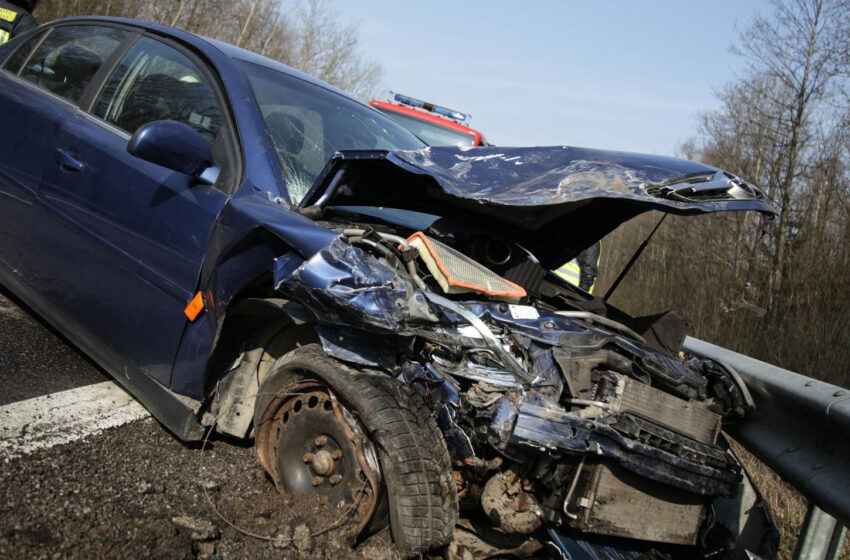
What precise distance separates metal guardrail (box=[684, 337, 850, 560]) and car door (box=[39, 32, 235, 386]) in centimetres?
242

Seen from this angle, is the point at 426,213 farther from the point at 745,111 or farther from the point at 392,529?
the point at 745,111

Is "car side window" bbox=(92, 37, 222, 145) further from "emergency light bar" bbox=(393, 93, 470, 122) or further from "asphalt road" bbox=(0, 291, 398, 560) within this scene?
"emergency light bar" bbox=(393, 93, 470, 122)

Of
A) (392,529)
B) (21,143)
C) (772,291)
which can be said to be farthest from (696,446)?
(772,291)

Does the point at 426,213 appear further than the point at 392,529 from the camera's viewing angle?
Yes

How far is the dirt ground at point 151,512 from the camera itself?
6.77ft

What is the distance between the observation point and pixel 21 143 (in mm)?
3592

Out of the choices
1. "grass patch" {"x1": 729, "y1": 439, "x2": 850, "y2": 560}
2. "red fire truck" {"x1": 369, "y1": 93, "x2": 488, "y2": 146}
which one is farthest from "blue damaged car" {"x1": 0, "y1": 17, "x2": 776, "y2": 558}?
"red fire truck" {"x1": 369, "y1": 93, "x2": 488, "y2": 146}

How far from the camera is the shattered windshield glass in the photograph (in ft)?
9.86

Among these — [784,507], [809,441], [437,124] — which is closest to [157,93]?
[809,441]

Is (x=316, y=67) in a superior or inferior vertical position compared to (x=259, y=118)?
superior

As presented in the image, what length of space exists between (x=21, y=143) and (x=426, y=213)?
2201 mm

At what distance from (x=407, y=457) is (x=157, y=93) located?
2.26 meters

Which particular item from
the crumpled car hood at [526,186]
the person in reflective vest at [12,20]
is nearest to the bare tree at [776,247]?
the crumpled car hood at [526,186]

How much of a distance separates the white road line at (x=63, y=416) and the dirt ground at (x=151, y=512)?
9cm
